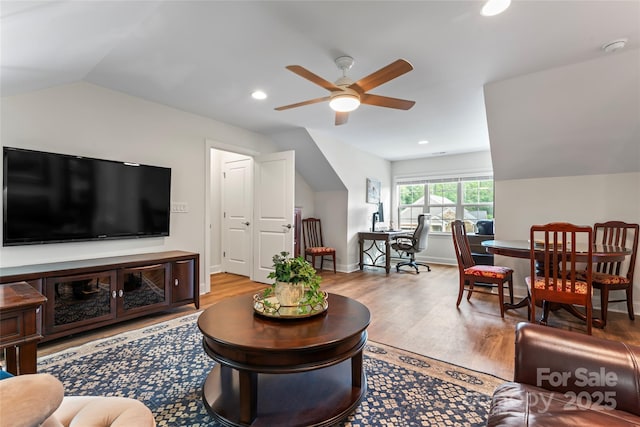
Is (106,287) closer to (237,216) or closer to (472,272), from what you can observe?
(237,216)

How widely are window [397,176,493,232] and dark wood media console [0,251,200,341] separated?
515cm

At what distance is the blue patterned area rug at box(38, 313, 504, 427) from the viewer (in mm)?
1568

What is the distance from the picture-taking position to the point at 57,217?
8.53 ft

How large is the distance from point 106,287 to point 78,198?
0.87m

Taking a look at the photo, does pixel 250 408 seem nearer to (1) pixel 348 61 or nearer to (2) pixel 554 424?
(2) pixel 554 424

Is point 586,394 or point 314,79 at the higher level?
point 314,79

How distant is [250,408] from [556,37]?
313 cm

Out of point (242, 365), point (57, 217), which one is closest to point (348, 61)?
point (242, 365)

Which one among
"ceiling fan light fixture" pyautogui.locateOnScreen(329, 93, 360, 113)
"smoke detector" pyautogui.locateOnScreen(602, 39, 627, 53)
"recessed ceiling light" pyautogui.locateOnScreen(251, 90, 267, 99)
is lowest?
"ceiling fan light fixture" pyautogui.locateOnScreen(329, 93, 360, 113)

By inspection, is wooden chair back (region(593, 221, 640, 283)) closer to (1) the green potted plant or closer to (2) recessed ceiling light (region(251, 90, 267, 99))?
(1) the green potted plant

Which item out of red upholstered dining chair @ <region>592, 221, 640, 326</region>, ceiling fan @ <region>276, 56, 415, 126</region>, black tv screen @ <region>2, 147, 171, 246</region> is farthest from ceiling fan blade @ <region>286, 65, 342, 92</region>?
red upholstered dining chair @ <region>592, 221, 640, 326</region>

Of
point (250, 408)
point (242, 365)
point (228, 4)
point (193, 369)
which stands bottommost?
point (193, 369)

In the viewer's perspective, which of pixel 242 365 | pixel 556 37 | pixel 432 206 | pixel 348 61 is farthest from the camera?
pixel 432 206

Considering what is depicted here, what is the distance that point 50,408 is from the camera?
594 mm
